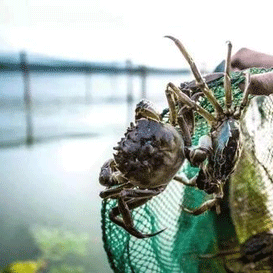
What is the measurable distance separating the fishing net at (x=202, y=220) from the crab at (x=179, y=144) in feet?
1.64

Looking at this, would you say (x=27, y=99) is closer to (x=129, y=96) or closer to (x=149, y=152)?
(x=129, y=96)

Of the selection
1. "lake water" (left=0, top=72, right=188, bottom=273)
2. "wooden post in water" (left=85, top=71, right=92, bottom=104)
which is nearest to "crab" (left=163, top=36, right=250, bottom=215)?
"lake water" (left=0, top=72, right=188, bottom=273)

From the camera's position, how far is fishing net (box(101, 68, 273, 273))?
1.67 m

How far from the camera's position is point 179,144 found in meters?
1.14

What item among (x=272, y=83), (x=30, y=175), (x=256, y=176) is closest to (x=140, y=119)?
(x=272, y=83)

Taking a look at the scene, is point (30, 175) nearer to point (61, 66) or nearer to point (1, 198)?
point (1, 198)

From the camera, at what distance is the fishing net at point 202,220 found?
167cm

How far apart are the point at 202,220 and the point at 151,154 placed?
0.92 m

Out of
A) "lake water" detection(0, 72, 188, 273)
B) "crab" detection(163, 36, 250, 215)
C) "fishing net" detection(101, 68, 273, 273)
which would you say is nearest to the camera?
"crab" detection(163, 36, 250, 215)

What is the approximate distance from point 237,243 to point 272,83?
100 centimetres

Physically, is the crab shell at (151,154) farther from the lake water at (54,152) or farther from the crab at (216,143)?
the lake water at (54,152)

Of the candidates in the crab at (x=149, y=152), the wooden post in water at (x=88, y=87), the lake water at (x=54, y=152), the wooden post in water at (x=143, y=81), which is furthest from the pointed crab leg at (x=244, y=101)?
the wooden post in water at (x=88, y=87)

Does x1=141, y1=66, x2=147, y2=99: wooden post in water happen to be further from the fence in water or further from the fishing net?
the fishing net

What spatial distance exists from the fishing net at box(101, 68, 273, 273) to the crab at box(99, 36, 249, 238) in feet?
1.64
